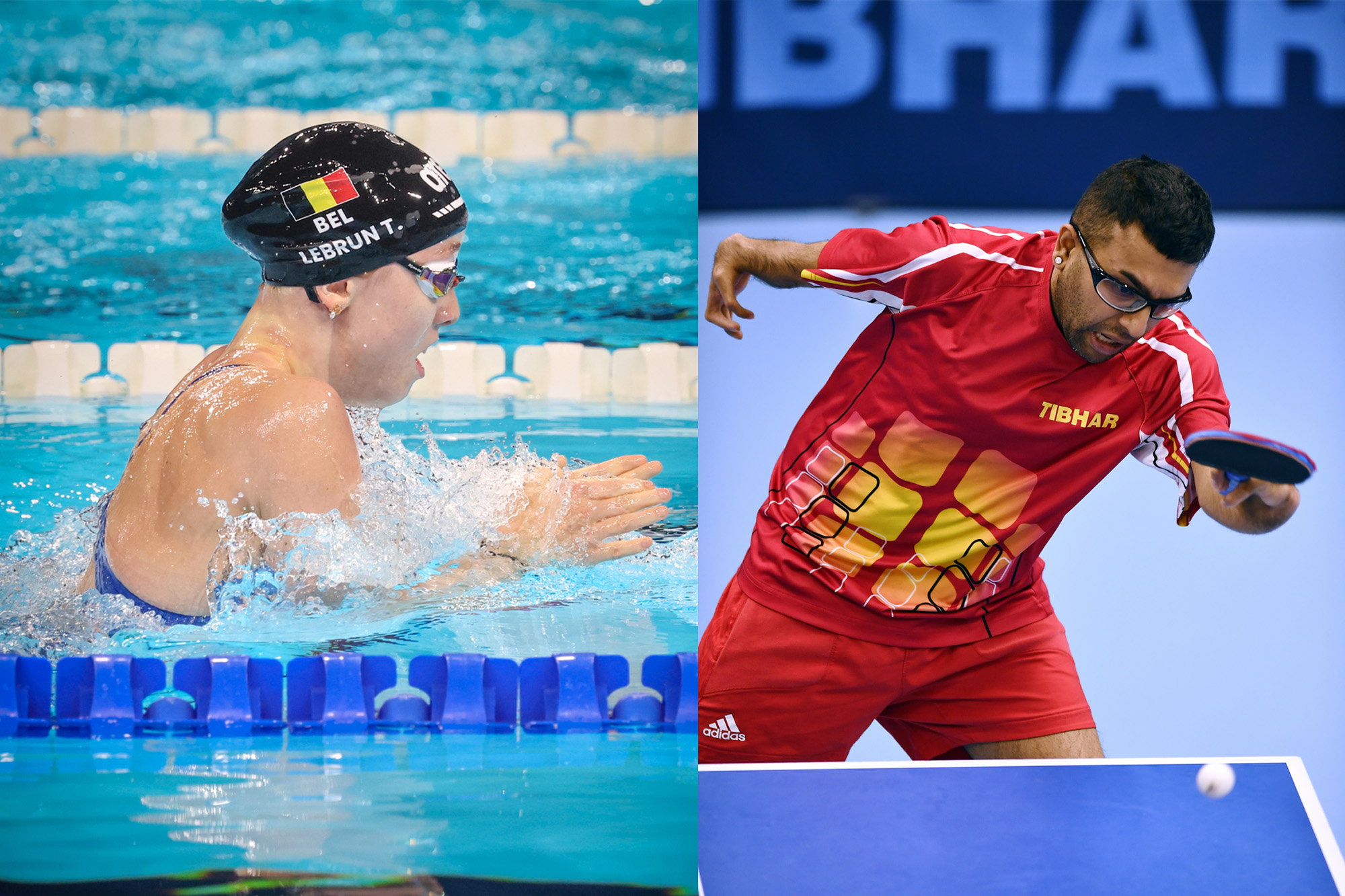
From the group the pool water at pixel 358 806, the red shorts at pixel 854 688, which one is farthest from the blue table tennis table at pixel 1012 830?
the red shorts at pixel 854 688

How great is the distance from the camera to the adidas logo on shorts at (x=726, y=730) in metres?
2.79

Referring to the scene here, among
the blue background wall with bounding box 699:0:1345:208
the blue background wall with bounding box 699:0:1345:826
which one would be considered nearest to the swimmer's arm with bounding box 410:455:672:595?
the blue background wall with bounding box 699:0:1345:826

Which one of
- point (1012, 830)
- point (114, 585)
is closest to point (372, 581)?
point (114, 585)

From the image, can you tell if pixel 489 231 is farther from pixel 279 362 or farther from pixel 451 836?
pixel 451 836

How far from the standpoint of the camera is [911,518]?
8.80ft

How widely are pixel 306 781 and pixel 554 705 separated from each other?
40 cm

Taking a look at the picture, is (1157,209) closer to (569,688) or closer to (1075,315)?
(1075,315)

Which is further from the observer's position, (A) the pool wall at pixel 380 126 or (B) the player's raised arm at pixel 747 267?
(B) the player's raised arm at pixel 747 267

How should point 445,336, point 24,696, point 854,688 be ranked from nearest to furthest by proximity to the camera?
1. point 445,336
2. point 24,696
3. point 854,688

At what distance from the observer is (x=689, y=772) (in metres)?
1.83

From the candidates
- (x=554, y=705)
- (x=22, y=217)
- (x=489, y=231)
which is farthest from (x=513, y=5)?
(x=554, y=705)

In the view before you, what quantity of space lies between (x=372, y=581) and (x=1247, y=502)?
1.68m

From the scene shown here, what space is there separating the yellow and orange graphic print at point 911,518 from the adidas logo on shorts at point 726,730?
422mm

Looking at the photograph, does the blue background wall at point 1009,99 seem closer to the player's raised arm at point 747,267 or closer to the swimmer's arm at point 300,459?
the player's raised arm at point 747,267
